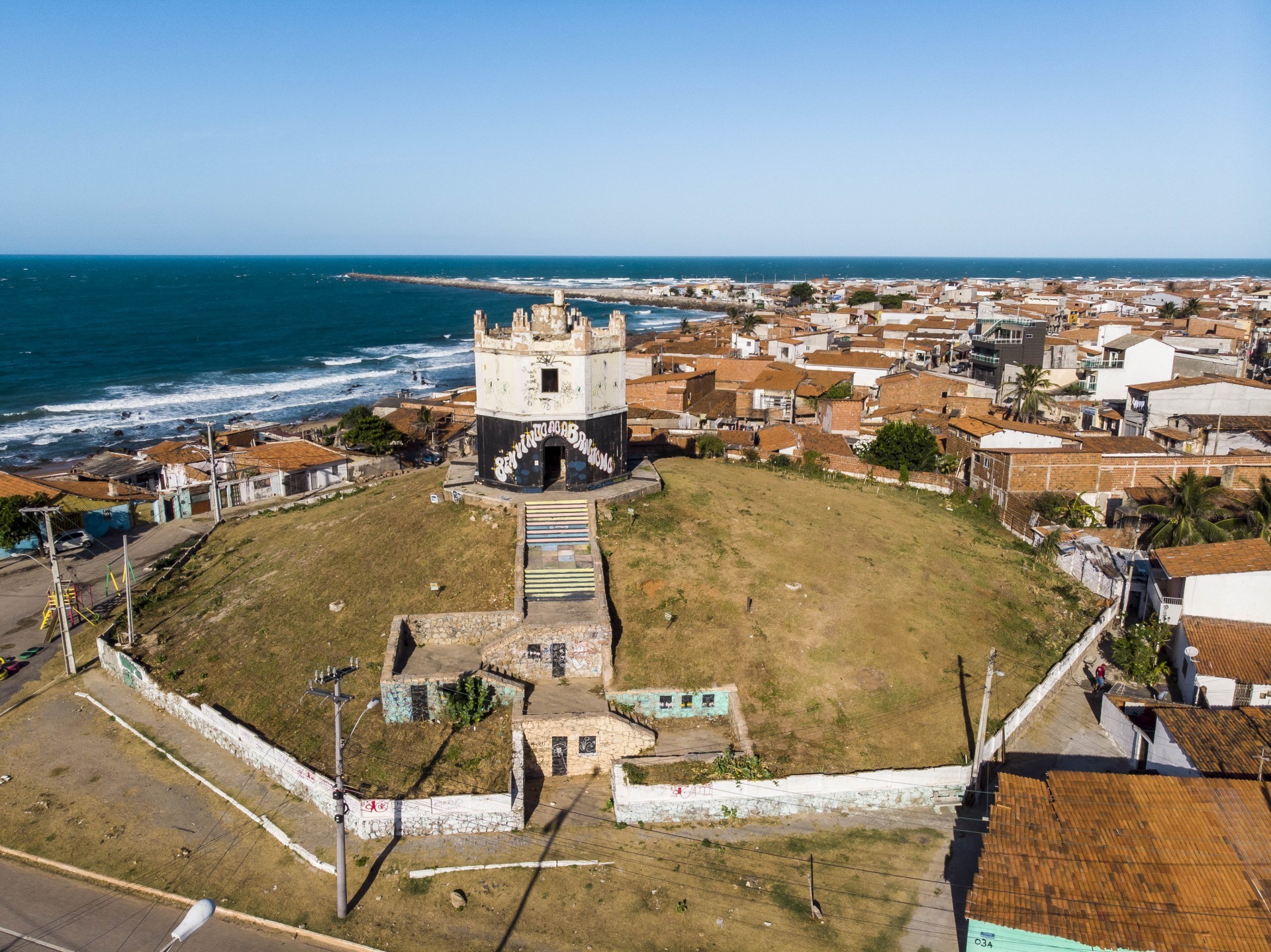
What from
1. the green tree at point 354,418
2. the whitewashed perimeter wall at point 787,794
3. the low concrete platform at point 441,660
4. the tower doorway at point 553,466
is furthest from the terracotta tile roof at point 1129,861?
→ the green tree at point 354,418

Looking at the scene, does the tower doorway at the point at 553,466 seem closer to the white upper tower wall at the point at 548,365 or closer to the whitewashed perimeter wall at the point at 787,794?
the white upper tower wall at the point at 548,365

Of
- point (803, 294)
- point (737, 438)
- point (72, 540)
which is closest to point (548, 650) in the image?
point (737, 438)

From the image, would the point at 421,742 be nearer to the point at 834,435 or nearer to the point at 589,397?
the point at 589,397

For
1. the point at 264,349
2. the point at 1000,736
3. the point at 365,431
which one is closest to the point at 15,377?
the point at 264,349

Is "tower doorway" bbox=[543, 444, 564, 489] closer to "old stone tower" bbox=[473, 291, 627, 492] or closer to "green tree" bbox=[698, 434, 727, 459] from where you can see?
"old stone tower" bbox=[473, 291, 627, 492]

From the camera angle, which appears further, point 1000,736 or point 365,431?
point 365,431

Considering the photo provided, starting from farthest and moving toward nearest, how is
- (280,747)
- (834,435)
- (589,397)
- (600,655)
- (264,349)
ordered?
(264,349) → (834,435) → (589,397) → (600,655) → (280,747)

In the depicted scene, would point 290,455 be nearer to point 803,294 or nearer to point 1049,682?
point 1049,682
